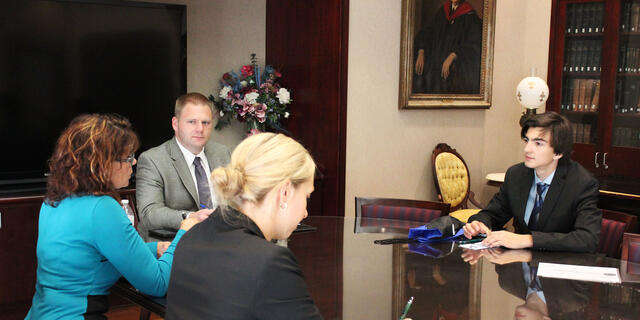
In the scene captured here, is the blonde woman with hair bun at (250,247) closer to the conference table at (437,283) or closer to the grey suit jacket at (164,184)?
the conference table at (437,283)

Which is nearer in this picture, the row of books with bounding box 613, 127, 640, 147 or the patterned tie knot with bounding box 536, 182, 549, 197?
the patterned tie knot with bounding box 536, 182, 549, 197

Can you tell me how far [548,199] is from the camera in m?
3.30

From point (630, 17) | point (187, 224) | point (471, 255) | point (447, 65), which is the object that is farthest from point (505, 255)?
point (630, 17)

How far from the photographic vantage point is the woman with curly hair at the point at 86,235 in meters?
2.29

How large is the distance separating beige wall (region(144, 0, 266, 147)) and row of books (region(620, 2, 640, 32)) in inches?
121

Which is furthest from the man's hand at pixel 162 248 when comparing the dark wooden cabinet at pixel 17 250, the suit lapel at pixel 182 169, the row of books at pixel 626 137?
the row of books at pixel 626 137

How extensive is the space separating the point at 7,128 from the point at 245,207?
3370 millimetres

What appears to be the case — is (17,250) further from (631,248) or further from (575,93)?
(575,93)

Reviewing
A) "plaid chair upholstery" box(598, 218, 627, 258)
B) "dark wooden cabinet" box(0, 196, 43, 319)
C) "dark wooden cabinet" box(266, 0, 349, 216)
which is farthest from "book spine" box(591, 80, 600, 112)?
"dark wooden cabinet" box(0, 196, 43, 319)

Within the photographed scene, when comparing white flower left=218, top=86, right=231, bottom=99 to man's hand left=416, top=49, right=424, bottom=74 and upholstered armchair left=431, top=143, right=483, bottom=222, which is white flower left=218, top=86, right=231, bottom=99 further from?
upholstered armchair left=431, top=143, right=483, bottom=222

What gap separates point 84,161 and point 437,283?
1.32 metres

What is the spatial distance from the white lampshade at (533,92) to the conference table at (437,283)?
3.01 meters

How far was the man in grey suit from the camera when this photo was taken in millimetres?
3408

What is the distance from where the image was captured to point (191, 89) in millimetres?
5445
